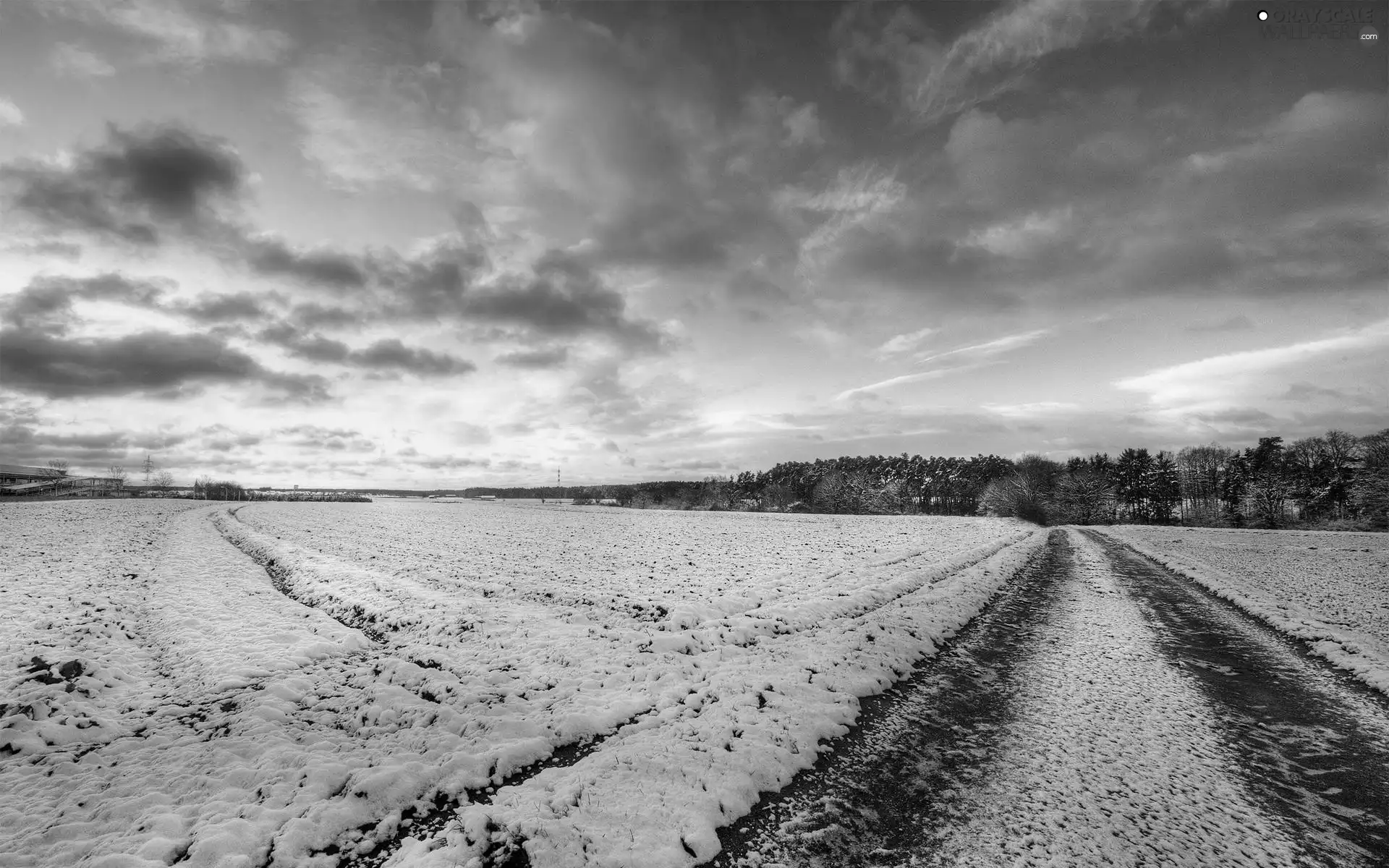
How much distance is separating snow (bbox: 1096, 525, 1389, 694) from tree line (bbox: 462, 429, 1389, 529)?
1482 inches

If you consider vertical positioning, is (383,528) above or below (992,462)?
below

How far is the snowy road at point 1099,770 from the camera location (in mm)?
4617

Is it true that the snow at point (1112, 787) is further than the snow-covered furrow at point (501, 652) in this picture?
No

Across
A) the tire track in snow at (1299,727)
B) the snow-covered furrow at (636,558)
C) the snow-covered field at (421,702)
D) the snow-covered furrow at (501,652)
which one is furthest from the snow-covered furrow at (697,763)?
the tire track in snow at (1299,727)

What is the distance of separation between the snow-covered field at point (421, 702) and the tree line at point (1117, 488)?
80050 mm

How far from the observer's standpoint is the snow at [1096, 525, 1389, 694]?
34.1 feet

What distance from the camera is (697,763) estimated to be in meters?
6.07

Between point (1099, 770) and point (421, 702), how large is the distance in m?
9.54

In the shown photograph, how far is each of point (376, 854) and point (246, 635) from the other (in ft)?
32.2

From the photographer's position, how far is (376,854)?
16.1 feet

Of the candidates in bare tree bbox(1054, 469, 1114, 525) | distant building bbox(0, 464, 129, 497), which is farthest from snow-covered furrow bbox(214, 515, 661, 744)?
distant building bbox(0, 464, 129, 497)

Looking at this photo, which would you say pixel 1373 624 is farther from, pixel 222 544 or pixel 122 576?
pixel 222 544

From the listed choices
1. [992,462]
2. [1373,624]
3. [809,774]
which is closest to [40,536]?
[809,774]

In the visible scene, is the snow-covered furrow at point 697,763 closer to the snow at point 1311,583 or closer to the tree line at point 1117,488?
the snow at point 1311,583
